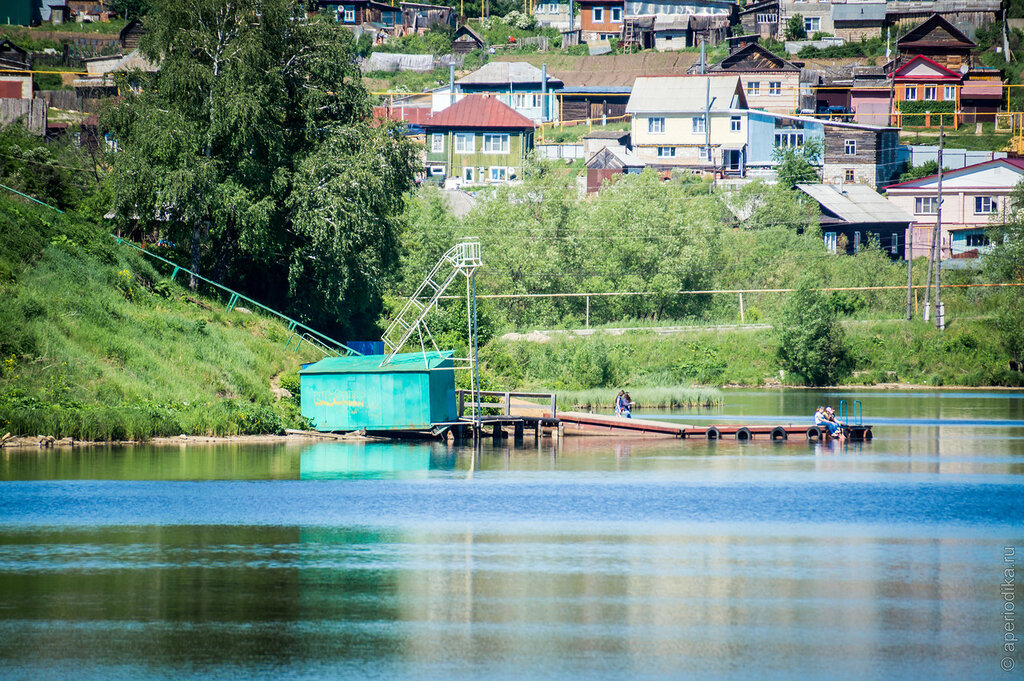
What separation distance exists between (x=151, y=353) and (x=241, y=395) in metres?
3.86

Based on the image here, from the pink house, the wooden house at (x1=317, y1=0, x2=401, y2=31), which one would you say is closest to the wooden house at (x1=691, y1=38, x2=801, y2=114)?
the pink house

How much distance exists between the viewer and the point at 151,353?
46.2m

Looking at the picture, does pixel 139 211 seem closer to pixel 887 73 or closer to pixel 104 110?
pixel 104 110

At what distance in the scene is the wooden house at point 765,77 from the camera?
114 metres

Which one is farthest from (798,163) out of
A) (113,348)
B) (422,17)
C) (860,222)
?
(422,17)

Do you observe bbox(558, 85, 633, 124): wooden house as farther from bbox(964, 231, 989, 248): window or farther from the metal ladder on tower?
the metal ladder on tower

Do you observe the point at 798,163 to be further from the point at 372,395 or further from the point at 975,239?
the point at 372,395

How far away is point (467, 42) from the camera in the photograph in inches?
5517

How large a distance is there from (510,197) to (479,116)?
2543cm

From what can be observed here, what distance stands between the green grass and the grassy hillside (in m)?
15.2

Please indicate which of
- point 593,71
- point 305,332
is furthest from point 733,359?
point 593,71

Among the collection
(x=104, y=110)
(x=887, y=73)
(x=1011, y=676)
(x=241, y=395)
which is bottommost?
(x=1011, y=676)

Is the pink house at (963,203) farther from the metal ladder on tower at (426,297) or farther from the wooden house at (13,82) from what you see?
the wooden house at (13,82)

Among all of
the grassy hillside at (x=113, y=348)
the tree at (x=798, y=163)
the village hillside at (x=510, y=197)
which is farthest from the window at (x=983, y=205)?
the grassy hillside at (x=113, y=348)
